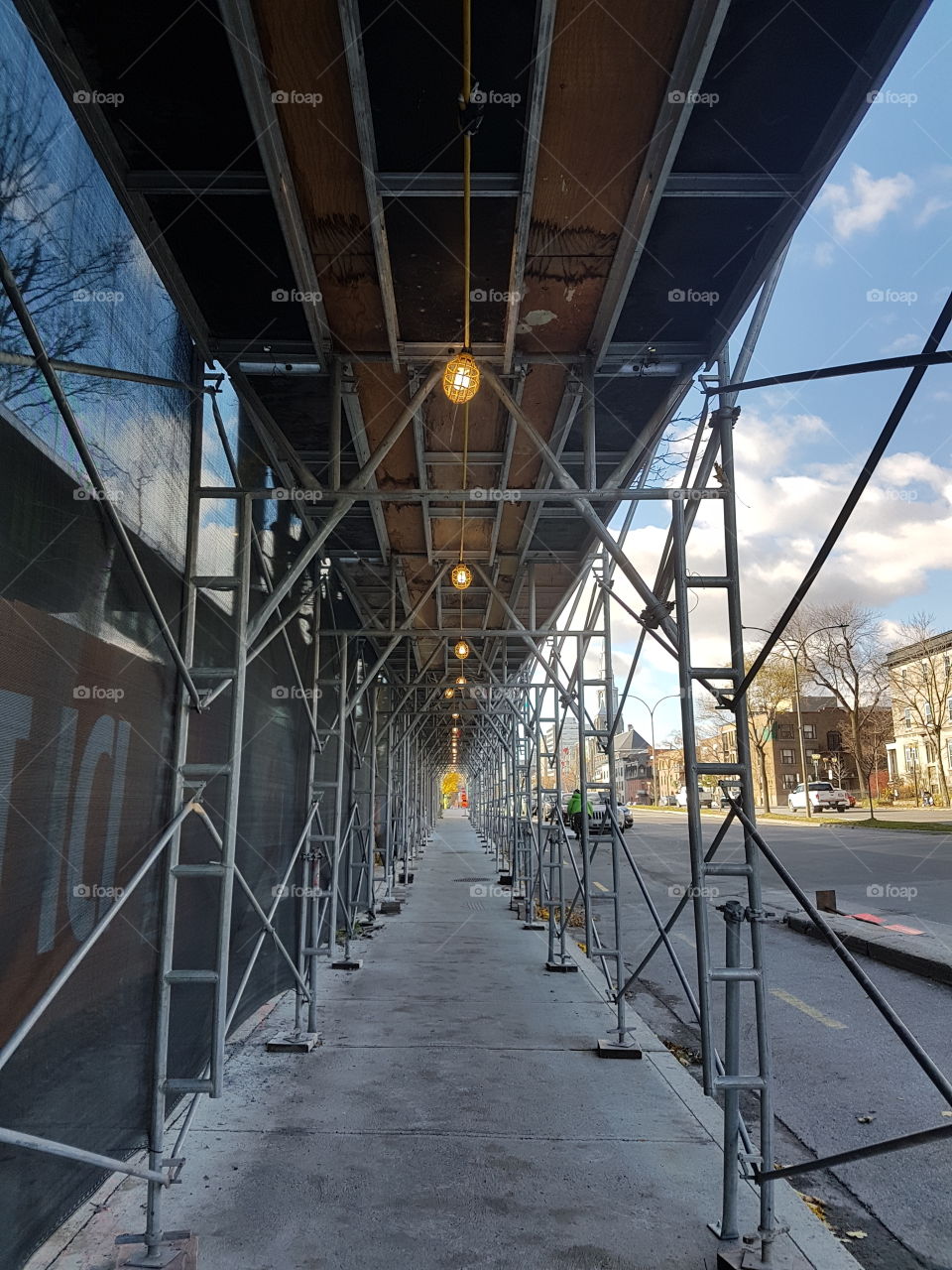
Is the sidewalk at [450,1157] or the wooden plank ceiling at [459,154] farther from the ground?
the wooden plank ceiling at [459,154]

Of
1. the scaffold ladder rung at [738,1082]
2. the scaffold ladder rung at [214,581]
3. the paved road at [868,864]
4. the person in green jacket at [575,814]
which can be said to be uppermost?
the scaffold ladder rung at [214,581]

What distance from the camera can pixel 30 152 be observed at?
3.36 meters

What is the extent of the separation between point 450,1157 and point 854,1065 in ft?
12.1

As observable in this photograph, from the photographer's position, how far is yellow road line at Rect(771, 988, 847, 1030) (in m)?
7.74

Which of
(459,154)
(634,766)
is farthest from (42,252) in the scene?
(634,766)

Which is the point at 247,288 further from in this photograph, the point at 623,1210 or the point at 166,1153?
the point at 623,1210

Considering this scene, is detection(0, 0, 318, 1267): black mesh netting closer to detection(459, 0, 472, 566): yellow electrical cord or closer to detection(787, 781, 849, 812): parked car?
detection(459, 0, 472, 566): yellow electrical cord

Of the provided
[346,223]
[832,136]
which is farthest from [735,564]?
[346,223]

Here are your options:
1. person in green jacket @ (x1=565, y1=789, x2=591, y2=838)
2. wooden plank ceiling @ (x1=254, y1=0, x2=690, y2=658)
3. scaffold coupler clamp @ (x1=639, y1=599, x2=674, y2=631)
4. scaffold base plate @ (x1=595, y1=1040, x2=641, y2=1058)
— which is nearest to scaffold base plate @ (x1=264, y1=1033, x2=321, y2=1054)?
scaffold base plate @ (x1=595, y1=1040, x2=641, y2=1058)

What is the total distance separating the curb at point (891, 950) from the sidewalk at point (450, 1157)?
4001mm

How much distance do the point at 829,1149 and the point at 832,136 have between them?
5457 mm

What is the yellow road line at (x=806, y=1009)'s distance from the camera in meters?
7.74

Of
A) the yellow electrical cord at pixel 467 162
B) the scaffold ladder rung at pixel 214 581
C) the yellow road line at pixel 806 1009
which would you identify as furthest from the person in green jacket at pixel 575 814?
the yellow electrical cord at pixel 467 162

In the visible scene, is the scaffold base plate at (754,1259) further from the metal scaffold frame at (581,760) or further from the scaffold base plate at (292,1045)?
the scaffold base plate at (292,1045)
